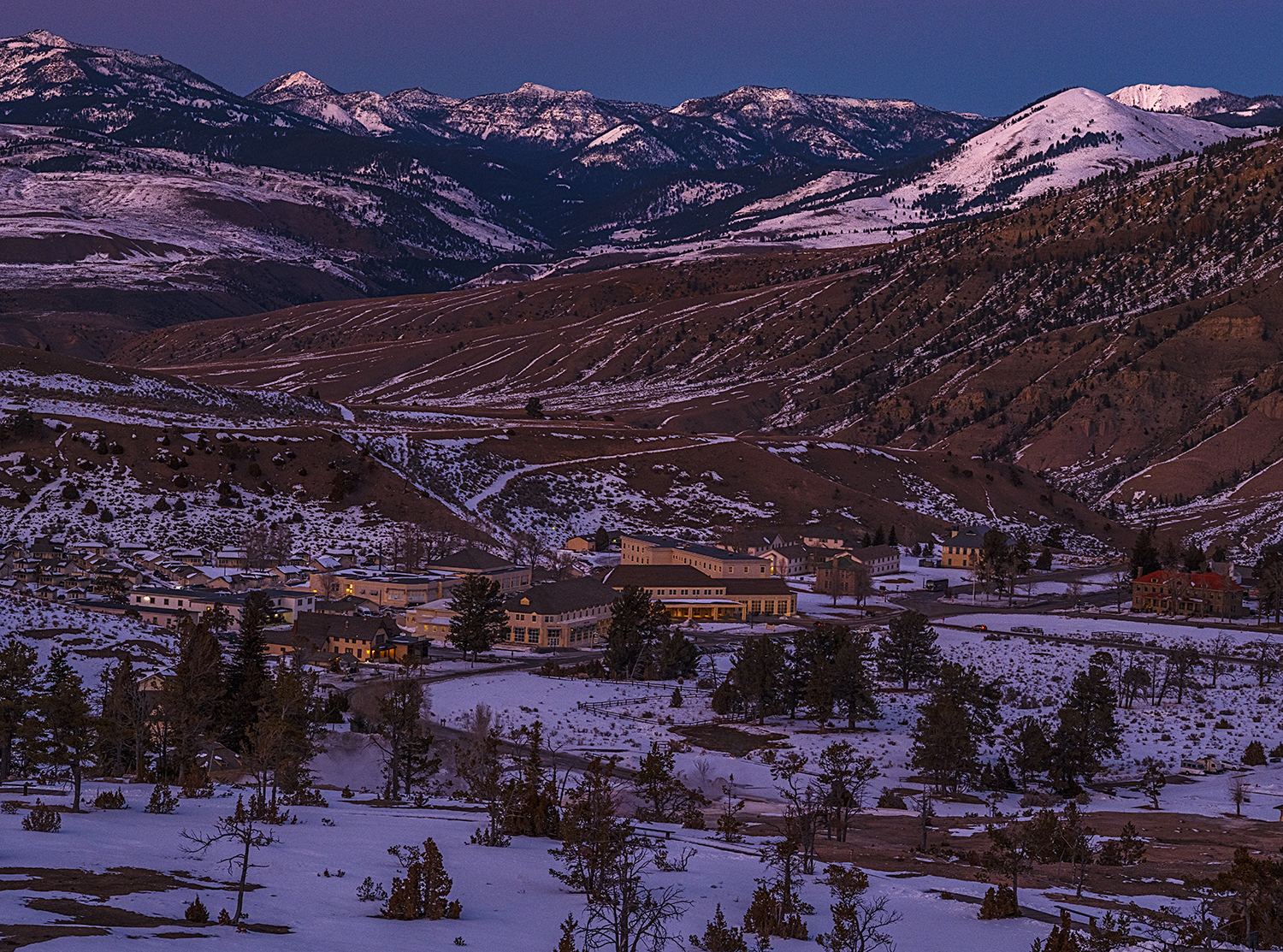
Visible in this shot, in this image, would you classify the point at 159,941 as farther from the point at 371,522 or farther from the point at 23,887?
the point at 371,522

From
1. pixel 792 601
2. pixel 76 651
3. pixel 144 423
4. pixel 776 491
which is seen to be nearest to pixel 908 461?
pixel 776 491

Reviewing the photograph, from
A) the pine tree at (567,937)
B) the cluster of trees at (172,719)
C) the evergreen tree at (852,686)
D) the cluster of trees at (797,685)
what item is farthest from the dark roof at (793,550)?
the pine tree at (567,937)

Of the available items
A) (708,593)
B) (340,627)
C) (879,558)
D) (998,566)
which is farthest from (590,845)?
(879,558)

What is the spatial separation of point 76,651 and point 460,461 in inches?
2973

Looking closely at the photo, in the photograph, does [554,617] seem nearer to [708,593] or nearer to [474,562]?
[474,562]

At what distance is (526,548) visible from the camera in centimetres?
11381


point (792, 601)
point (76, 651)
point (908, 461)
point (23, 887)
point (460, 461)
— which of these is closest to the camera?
point (23, 887)

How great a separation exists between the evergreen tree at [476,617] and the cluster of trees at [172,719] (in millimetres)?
22393

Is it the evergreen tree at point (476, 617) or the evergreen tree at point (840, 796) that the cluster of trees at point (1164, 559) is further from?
the evergreen tree at point (840, 796)

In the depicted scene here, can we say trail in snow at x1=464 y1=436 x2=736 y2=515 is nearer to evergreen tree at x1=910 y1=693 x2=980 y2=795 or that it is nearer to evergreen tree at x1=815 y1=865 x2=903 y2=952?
evergreen tree at x1=910 y1=693 x2=980 y2=795

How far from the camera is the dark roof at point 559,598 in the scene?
271 ft

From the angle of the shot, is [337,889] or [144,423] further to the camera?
[144,423]

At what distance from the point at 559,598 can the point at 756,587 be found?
58.3ft

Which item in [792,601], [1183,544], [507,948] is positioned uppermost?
[1183,544]
